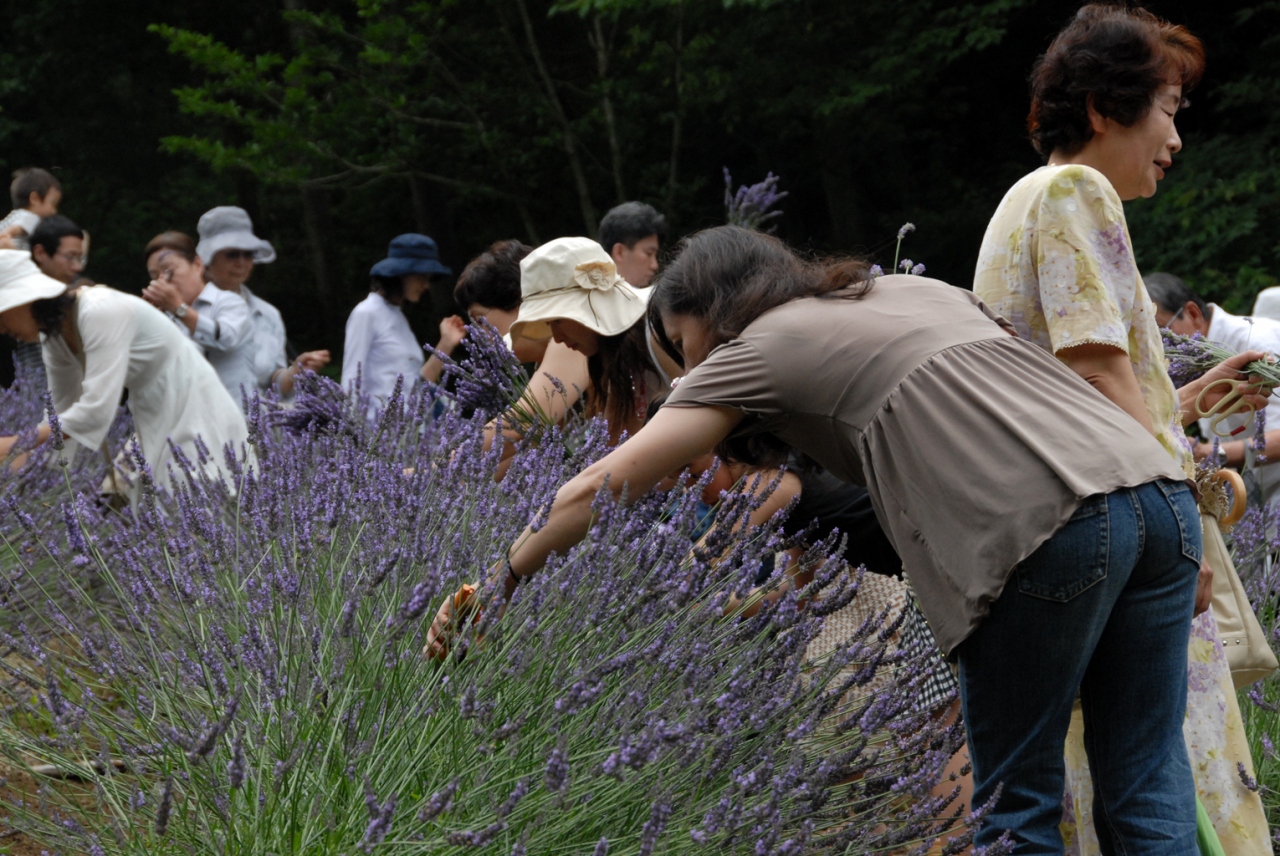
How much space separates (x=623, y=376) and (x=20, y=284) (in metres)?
1.92

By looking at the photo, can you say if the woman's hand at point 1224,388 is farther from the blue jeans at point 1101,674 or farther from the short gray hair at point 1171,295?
the short gray hair at point 1171,295

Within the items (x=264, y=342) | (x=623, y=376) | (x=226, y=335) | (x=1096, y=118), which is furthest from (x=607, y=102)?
(x=1096, y=118)

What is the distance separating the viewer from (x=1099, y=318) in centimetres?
214

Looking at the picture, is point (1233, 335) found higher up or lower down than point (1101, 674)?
lower down

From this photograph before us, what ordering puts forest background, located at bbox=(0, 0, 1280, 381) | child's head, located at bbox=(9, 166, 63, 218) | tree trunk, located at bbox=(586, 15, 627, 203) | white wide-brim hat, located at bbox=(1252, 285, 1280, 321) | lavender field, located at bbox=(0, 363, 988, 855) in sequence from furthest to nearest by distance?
tree trunk, located at bbox=(586, 15, 627, 203) < forest background, located at bbox=(0, 0, 1280, 381) < child's head, located at bbox=(9, 166, 63, 218) < white wide-brim hat, located at bbox=(1252, 285, 1280, 321) < lavender field, located at bbox=(0, 363, 988, 855)

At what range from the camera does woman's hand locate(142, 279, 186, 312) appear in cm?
559

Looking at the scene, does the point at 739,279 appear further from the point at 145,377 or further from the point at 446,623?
the point at 145,377

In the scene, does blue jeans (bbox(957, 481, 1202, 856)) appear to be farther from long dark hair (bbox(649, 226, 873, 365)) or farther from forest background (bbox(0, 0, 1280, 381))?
forest background (bbox(0, 0, 1280, 381))

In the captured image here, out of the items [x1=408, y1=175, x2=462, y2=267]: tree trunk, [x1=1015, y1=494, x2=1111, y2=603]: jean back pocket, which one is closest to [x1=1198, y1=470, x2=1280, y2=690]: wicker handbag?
[x1=1015, y1=494, x2=1111, y2=603]: jean back pocket

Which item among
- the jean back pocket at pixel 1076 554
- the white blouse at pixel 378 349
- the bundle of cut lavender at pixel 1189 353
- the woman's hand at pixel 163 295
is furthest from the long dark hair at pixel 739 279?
the woman's hand at pixel 163 295

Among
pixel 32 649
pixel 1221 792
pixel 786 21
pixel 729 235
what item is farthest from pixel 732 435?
pixel 786 21

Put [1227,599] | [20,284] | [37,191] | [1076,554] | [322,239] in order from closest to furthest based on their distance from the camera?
[1076,554], [1227,599], [20,284], [37,191], [322,239]

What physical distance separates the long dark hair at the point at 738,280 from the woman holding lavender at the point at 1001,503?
0.03ft

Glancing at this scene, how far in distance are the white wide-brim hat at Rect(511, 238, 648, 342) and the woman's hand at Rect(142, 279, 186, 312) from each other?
8.31 feet
